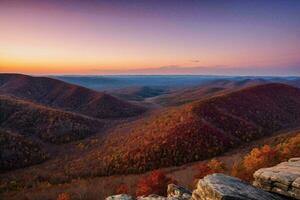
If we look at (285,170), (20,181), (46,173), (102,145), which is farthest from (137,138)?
(285,170)

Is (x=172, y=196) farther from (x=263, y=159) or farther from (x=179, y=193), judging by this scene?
(x=263, y=159)

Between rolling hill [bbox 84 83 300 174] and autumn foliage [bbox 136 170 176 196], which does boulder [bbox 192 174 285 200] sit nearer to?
autumn foliage [bbox 136 170 176 196]

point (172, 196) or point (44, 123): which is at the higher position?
point (172, 196)

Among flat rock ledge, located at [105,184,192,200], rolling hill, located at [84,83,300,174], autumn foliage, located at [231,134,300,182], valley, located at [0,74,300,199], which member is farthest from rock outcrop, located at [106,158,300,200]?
rolling hill, located at [84,83,300,174]

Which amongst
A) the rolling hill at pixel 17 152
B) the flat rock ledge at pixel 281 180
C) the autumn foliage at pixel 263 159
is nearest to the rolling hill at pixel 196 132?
the rolling hill at pixel 17 152

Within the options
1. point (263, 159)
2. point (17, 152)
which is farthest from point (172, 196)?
point (17, 152)

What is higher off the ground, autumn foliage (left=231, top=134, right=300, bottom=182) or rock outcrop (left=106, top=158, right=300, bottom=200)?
rock outcrop (left=106, top=158, right=300, bottom=200)

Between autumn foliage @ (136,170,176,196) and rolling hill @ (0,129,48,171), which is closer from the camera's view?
autumn foliage @ (136,170,176,196)

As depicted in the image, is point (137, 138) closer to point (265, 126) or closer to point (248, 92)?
point (265, 126)
